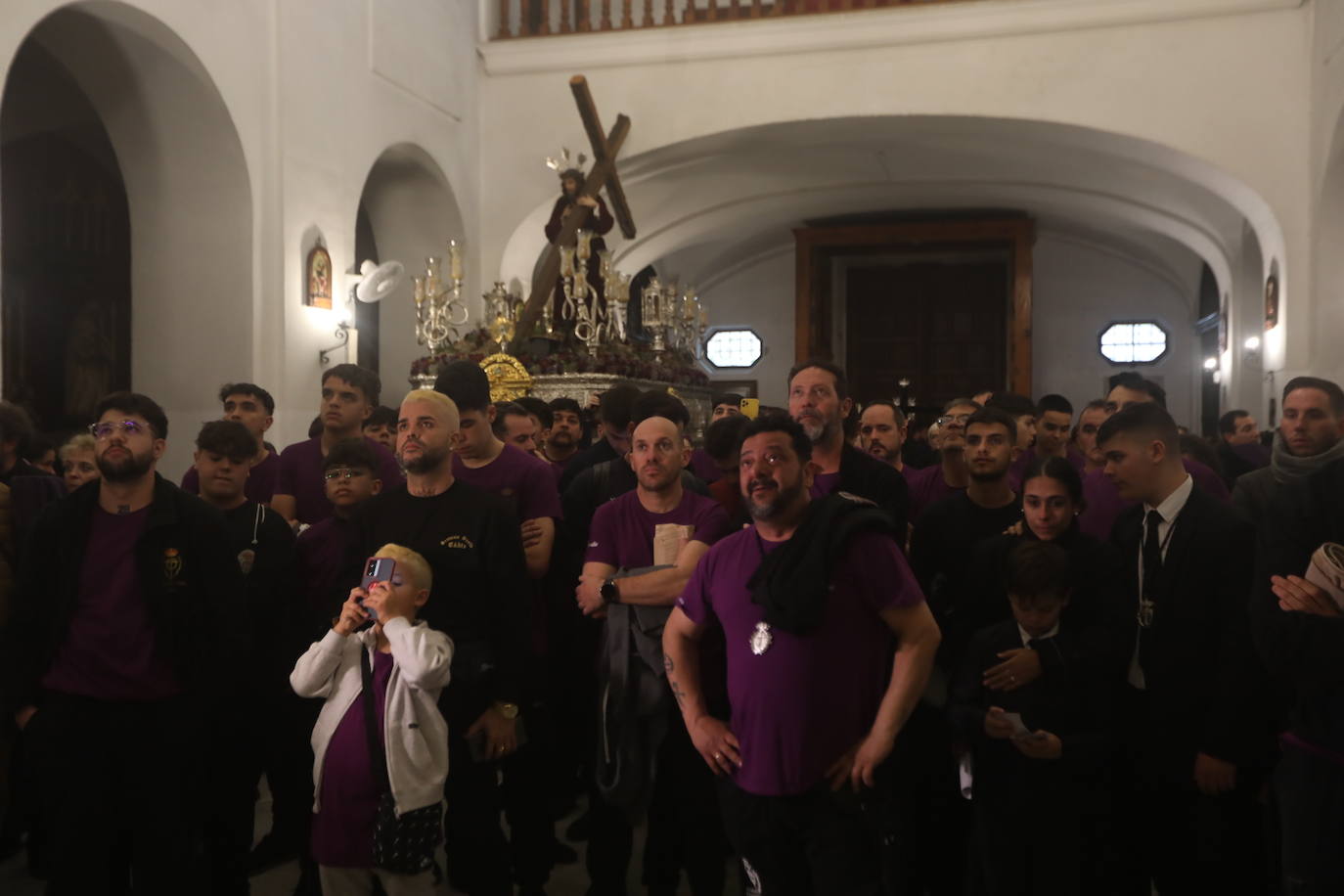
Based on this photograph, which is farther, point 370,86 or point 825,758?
point 370,86

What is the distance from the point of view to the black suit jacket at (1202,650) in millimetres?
3139

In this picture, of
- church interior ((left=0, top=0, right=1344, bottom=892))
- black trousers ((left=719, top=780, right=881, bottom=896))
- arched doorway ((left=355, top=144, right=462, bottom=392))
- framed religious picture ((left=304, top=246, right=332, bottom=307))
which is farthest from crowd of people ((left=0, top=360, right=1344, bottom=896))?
arched doorway ((left=355, top=144, right=462, bottom=392))

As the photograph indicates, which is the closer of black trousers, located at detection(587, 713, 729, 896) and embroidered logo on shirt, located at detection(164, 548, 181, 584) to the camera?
embroidered logo on shirt, located at detection(164, 548, 181, 584)

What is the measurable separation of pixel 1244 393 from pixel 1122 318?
652 cm

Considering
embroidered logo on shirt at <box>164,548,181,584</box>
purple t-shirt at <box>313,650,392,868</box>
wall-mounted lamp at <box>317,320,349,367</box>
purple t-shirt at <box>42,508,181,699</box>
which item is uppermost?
wall-mounted lamp at <box>317,320,349,367</box>

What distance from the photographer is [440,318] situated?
11164mm

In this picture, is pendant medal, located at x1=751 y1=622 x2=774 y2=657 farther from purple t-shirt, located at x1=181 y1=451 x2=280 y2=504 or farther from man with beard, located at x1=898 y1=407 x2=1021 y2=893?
purple t-shirt, located at x1=181 y1=451 x2=280 y2=504

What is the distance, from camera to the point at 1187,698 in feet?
10.6

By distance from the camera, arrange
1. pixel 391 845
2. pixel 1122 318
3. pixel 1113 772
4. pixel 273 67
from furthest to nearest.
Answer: pixel 1122 318 < pixel 273 67 < pixel 1113 772 < pixel 391 845

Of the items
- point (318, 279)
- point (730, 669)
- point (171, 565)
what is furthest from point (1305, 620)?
point (318, 279)

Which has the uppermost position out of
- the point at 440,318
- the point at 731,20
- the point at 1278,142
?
the point at 731,20

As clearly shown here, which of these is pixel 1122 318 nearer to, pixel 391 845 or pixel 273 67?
pixel 273 67

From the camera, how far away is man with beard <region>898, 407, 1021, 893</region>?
3594mm

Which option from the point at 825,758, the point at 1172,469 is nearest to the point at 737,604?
the point at 825,758
